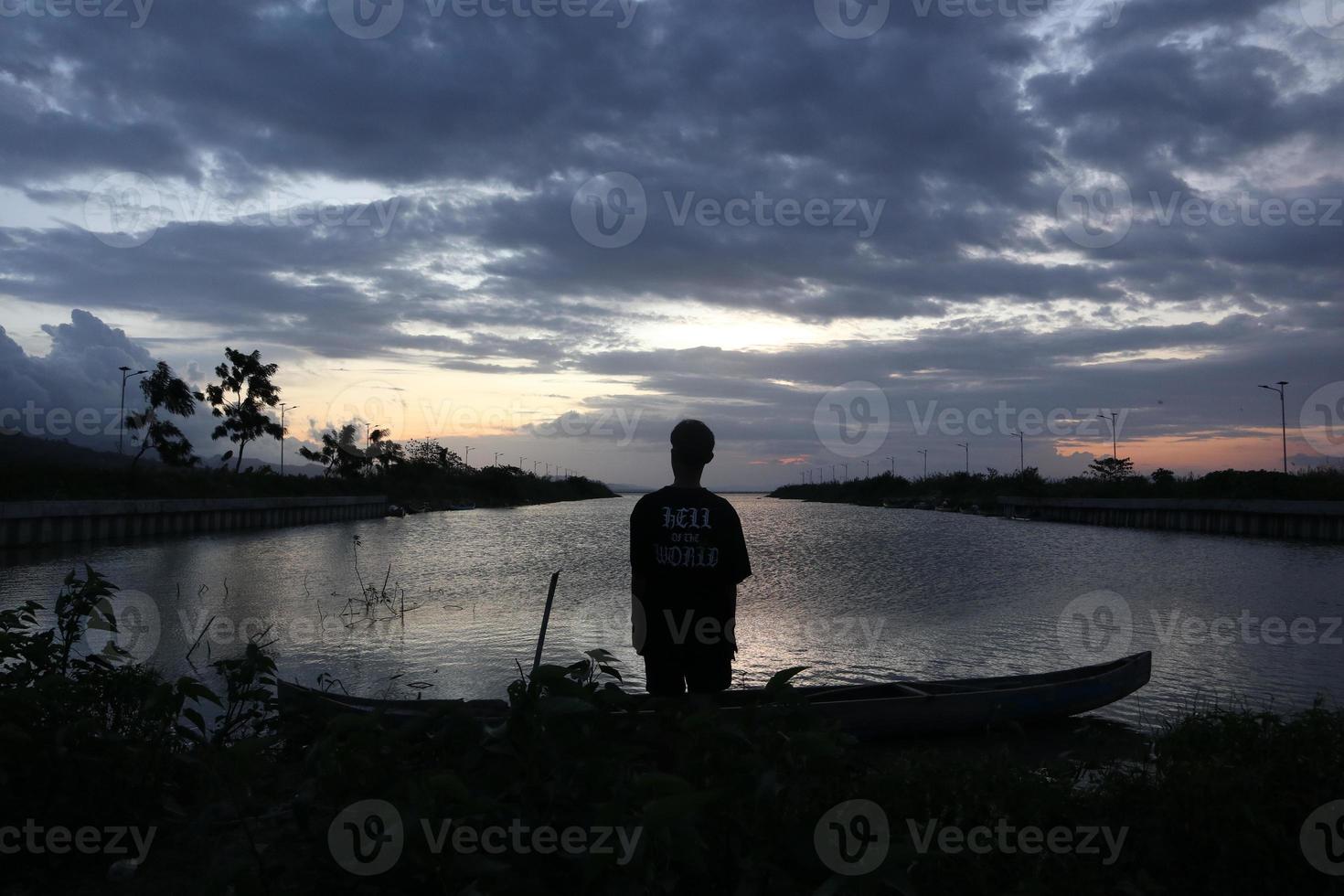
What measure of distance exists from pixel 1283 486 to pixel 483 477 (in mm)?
103974

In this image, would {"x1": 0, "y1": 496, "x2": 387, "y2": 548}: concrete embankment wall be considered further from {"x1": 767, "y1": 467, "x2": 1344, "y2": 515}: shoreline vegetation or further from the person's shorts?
{"x1": 767, "y1": 467, "x2": 1344, "y2": 515}: shoreline vegetation

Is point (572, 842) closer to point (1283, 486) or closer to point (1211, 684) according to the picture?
point (1211, 684)

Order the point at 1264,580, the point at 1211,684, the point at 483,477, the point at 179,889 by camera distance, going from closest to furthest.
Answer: the point at 179,889 → the point at 1211,684 → the point at 1264,580 → the point at 483,477

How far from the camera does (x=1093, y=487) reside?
83.6 m

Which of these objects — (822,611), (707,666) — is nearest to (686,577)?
(707,666)

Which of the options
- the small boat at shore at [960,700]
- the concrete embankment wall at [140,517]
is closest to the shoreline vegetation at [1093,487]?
the small boat at shore at [960,700]

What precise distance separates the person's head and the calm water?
7332 mm

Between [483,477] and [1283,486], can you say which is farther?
[483,477]

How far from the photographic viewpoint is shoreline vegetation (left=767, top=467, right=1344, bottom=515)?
55.5 meters

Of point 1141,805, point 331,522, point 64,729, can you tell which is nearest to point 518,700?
point 64,729

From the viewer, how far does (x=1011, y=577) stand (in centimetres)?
2747

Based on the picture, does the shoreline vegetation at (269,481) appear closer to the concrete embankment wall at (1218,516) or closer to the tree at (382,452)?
the tree at (382,452)

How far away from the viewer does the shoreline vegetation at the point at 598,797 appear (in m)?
2.68

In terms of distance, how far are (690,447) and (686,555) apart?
2.10ft
